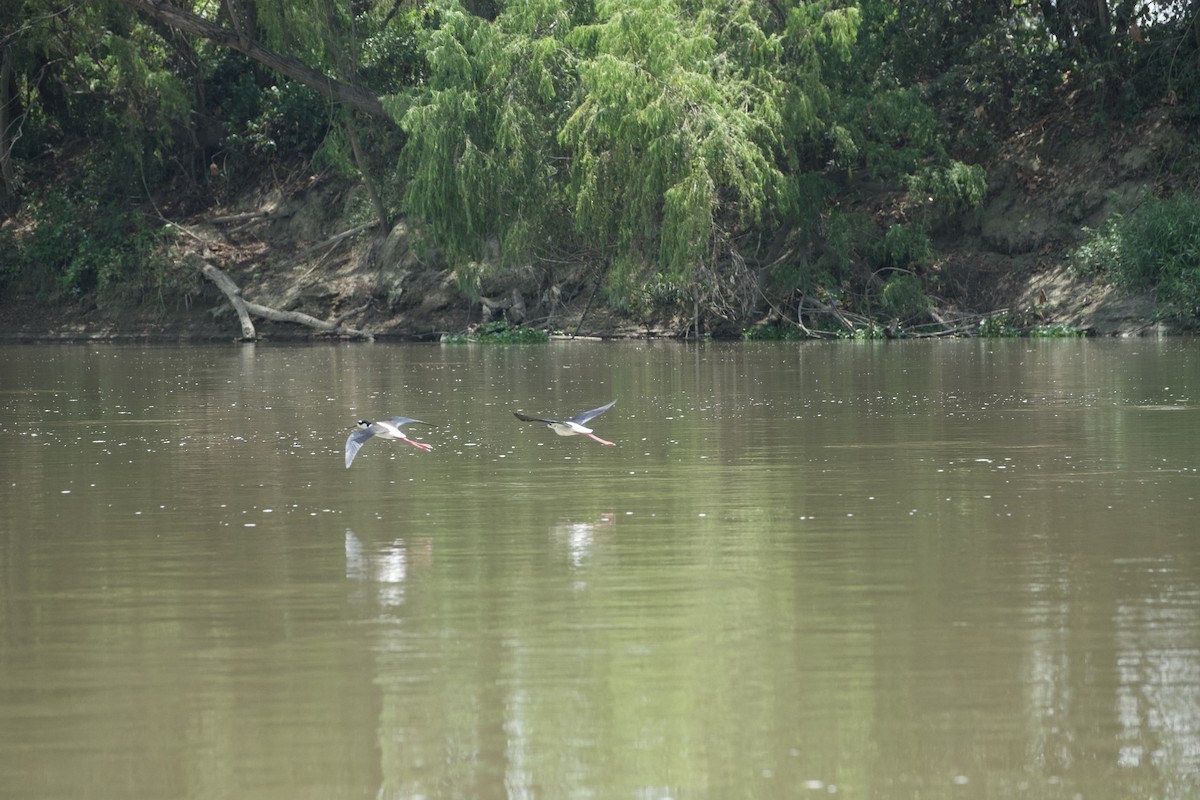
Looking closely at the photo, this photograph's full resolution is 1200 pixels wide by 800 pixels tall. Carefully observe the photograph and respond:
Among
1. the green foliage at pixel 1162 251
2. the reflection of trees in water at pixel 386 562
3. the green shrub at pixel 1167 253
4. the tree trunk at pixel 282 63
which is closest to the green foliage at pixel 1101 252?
the green foliage at pixel 1162 251

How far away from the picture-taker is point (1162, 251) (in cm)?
3700

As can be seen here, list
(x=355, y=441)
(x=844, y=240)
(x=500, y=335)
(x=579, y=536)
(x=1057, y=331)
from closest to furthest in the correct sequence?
(x=579, y=536) → (x=355, y=441) → (x=1057, y=331) → (x=844, y=240) → (x=500, y=335)

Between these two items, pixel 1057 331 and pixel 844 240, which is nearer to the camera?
pixel 1057 331

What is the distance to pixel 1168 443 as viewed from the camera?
1480 centimetres

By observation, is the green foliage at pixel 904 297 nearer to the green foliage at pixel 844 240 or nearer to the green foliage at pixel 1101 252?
the green foliage at pixel 844 240

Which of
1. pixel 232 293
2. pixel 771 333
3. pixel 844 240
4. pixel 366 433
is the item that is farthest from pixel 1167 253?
pixel 366 433

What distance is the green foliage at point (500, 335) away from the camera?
137ft

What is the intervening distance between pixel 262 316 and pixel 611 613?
1551 inches

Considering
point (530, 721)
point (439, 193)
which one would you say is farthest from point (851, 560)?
point (439, 193)

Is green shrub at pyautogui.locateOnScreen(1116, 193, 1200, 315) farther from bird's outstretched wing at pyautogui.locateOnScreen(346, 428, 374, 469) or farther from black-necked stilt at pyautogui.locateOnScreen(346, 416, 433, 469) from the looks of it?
bird's outstretched wing at pyautogui.locateOnScreen(346, 428, 374, 469)

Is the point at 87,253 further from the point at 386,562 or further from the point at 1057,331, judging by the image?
the point at 386,562

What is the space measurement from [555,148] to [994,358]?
1354cm

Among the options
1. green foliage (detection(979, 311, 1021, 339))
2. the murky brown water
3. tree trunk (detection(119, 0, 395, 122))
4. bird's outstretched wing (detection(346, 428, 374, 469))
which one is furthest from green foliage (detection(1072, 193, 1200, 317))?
bird's outstretched wing (detection(346, 428, 374, 469))

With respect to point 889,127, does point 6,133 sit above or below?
above
